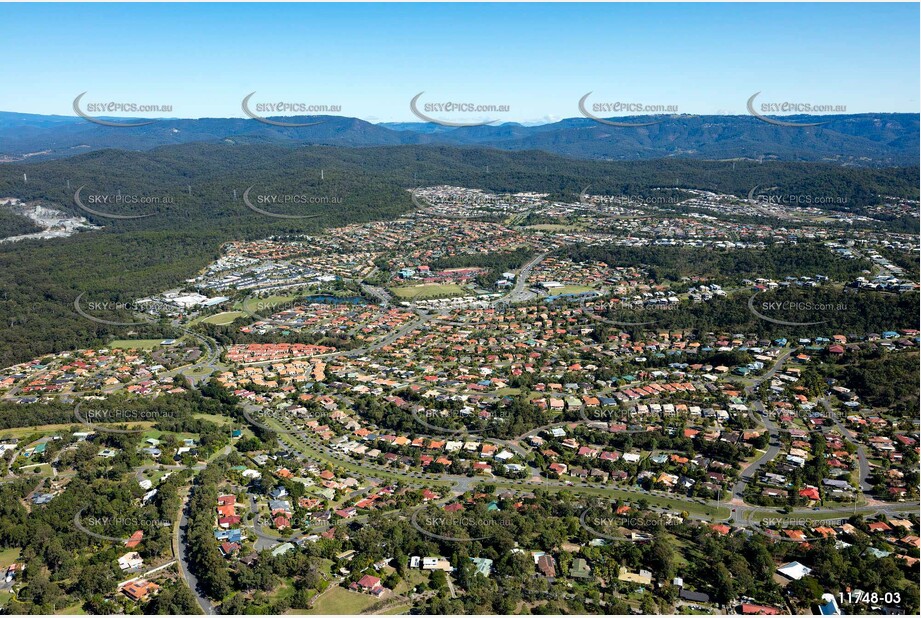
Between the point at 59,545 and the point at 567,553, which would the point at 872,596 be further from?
the point at 59,545

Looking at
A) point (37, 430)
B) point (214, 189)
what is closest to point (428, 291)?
point (37, 430)

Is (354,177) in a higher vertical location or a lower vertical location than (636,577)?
higher

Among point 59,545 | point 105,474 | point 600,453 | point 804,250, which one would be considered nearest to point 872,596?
point 600,453

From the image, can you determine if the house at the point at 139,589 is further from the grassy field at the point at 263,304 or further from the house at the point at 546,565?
the grassy field at the point at 263,304

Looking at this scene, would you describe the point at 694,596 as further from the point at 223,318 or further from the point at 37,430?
the point at 223,318

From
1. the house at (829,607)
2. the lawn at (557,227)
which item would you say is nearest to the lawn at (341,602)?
the house at (829,607)

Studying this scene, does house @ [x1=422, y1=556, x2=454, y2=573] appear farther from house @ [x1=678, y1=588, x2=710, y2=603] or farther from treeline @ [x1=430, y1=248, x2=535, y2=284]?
treeline @ [x1=430, y1=248, x2=535, y2=284]
